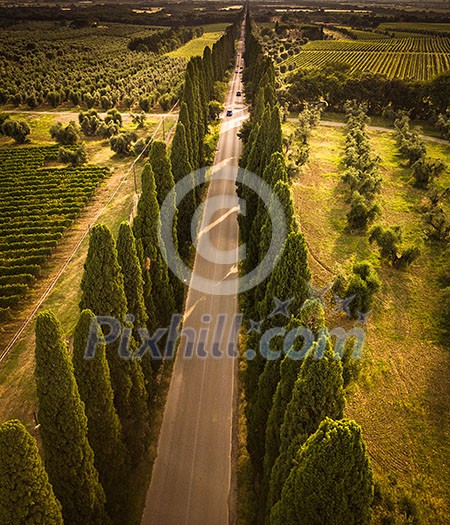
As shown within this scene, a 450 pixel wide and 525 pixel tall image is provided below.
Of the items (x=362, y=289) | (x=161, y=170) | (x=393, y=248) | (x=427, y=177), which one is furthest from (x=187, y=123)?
(x=427, y=177)

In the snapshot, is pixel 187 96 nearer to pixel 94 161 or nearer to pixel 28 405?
pixel 94 161

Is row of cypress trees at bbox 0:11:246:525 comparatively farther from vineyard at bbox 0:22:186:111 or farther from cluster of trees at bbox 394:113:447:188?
vineyard at bbox 0:22:186:111

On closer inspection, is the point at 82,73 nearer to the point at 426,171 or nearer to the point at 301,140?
the point at 301,140

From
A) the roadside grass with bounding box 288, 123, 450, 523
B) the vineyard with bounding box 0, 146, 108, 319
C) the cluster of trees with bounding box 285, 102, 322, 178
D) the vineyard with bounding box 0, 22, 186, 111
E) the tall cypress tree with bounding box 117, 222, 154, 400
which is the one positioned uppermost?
the tall cypress tree with bounding box 117, 222, 154, 400

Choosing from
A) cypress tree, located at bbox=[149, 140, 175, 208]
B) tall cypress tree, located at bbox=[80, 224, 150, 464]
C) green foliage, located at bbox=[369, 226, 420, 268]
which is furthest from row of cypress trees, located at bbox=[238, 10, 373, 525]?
green foliage, located at bbox=[369, 226, 420, 268]

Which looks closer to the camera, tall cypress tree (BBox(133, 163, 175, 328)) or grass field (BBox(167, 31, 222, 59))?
tall cypress tree (BBox(133, 163, 175, 328))

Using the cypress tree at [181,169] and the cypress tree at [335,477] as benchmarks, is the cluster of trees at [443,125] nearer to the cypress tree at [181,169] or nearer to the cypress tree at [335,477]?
the cypress tree at [181,169]
